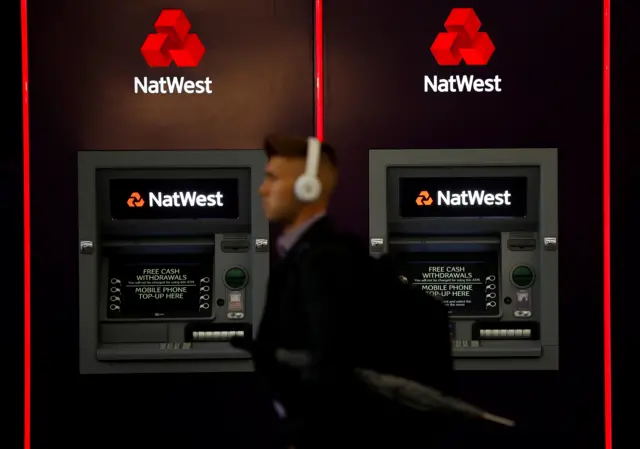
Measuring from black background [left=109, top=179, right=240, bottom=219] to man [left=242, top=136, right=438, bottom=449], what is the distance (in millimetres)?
1680

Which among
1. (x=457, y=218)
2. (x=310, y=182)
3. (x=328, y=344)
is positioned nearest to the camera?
(x=328, y=344)

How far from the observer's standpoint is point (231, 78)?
400 cm

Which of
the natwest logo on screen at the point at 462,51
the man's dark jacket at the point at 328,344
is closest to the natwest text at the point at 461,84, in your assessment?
the natwest logo on screen at the point at 462,51

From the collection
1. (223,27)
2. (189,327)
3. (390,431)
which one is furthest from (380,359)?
(223,27)

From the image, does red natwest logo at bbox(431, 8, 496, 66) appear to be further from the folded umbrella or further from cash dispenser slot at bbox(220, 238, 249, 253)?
the folded umbrella

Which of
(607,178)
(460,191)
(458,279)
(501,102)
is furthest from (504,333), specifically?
(501,102)

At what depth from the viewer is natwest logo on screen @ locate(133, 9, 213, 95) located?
398 cm

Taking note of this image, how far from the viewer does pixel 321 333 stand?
2016mm

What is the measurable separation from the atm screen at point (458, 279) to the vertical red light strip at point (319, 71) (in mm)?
660

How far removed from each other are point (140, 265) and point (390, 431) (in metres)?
2.05

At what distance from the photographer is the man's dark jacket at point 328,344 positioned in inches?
79.8

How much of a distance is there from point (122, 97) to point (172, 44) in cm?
31

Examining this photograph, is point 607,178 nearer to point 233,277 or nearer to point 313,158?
point 233,277

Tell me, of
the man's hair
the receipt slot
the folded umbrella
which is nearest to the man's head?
the man's hair
